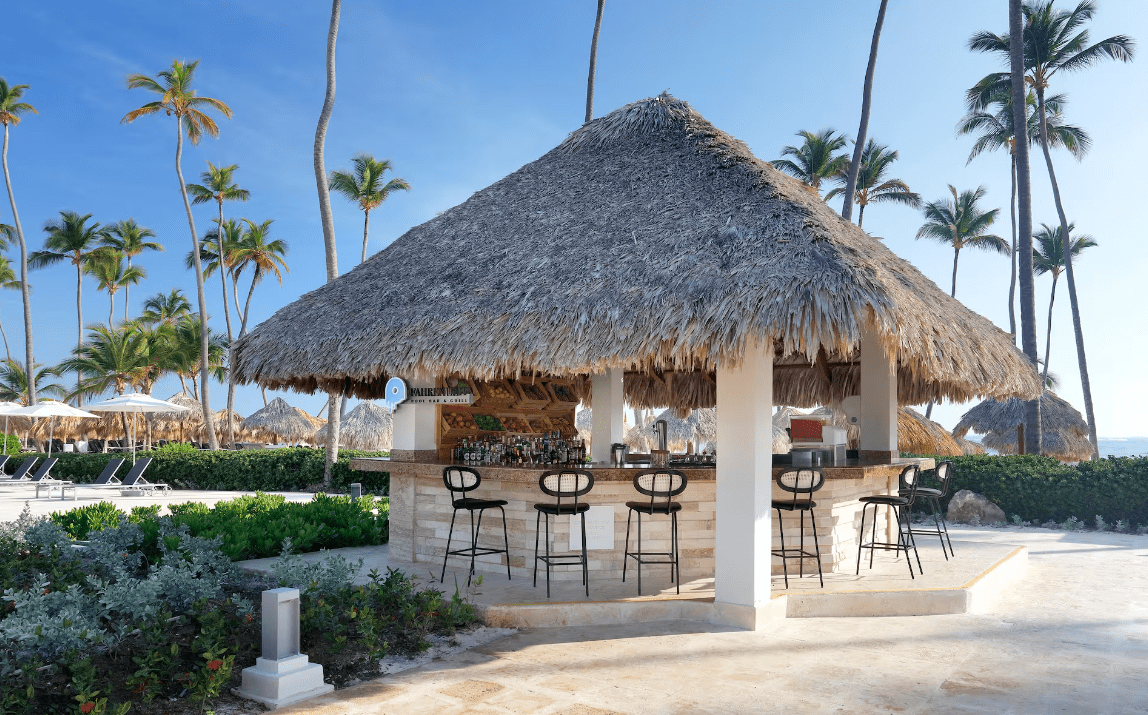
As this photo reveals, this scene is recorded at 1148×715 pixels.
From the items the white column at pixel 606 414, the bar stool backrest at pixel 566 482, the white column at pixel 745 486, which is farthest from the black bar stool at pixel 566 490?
the white column at pixel 606 414

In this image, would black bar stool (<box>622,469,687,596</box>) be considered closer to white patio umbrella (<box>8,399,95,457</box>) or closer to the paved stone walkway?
the paved stone walkway

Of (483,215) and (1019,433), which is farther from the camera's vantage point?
(1019,433)

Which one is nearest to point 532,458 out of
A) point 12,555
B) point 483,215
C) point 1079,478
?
point 483,215

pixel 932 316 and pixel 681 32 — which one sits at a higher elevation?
pixel 681 32

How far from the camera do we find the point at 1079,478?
13914 millimetres

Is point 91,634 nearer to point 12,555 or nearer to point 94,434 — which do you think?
point 12,555

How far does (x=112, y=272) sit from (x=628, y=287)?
140 ft

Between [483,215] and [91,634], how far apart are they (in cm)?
600

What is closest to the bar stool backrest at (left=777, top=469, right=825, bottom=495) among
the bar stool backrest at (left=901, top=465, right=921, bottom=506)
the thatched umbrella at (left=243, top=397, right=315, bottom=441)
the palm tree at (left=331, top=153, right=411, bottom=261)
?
the bar stool backrest at (left=901, top=465, right=921, bottom=506)

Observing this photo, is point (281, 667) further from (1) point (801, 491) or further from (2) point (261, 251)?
(2) point (261, 251)

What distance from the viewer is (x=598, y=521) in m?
7.31

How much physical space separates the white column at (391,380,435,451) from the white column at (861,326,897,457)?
5.41m

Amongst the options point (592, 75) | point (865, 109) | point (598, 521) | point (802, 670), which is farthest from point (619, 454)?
point (592, 75)

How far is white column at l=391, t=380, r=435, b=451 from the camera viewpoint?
836 cm
